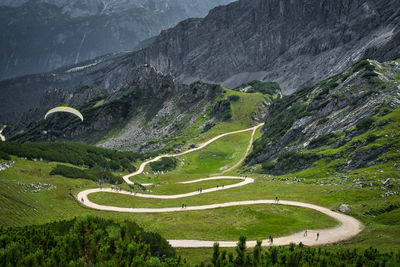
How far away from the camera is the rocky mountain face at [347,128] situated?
6625cm

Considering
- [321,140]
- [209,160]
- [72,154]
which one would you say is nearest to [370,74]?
[321,140]

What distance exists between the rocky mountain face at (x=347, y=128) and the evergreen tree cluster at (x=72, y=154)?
51.3 metres

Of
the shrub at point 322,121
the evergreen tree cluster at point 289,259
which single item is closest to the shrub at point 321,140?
the shrub at point 322,121

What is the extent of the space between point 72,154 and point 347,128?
8885 centimetres

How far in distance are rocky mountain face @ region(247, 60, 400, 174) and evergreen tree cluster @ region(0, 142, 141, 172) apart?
51301 millimetres

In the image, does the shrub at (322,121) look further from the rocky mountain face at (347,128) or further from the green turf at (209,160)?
the green turf at (209,160)

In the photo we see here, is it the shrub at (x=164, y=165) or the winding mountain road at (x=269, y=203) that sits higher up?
the shrub at (x=164, y=165)

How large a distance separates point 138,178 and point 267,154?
47167mm

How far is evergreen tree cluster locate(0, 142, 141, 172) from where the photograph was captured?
79562 millimetres

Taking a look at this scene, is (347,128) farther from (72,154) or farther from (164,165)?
(72,154)

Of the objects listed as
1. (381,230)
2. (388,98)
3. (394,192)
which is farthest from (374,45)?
(381,230)

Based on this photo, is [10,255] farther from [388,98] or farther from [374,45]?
[374,45]

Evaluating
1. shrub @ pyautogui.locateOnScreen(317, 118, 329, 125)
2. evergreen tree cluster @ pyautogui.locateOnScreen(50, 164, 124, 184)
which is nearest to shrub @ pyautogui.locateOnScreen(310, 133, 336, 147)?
shrub @ pyautogui.locateOnScreen(317, 118, 329, 125)

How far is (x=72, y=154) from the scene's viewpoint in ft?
321
